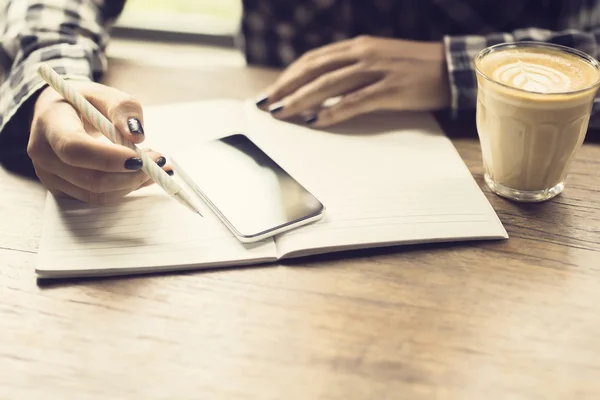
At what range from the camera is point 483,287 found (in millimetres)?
544

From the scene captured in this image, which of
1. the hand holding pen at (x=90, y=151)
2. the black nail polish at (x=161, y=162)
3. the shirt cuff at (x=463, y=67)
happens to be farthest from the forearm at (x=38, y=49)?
the shirt cuff at (x=463, y=67)

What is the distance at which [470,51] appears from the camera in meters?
0.82

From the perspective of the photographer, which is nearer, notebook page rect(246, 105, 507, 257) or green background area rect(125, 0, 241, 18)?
notebook page rect(246, 105, 507, 257)

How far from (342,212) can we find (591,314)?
246mm

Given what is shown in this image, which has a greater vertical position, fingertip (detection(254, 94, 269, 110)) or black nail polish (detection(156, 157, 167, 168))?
black nail polish (detection(156, 157, 167, 168))

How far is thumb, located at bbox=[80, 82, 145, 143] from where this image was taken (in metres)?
0.63

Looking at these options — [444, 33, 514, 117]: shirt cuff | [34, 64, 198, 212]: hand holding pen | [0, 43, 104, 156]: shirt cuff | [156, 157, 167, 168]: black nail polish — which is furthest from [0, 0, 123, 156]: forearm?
[444, 33, 514, 117]: shirt cuff

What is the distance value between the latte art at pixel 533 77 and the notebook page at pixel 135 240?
1.00ft

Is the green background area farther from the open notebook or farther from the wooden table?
the wooden table

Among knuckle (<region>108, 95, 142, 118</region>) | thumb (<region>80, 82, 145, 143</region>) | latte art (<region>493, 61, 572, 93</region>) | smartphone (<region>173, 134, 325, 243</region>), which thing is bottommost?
smartphone (<region>173, 134, 325, 243</region>)

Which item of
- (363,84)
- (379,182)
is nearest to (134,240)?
(379,182)

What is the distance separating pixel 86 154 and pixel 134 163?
5 centimetres

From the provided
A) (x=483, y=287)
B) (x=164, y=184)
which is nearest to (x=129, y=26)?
(x=164, y=184)

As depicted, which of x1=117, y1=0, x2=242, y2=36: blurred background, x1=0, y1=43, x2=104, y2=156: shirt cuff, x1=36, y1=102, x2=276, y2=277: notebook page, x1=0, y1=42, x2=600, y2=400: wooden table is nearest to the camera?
x1=0, y1=42, x2=600, y2=400: wooden table
